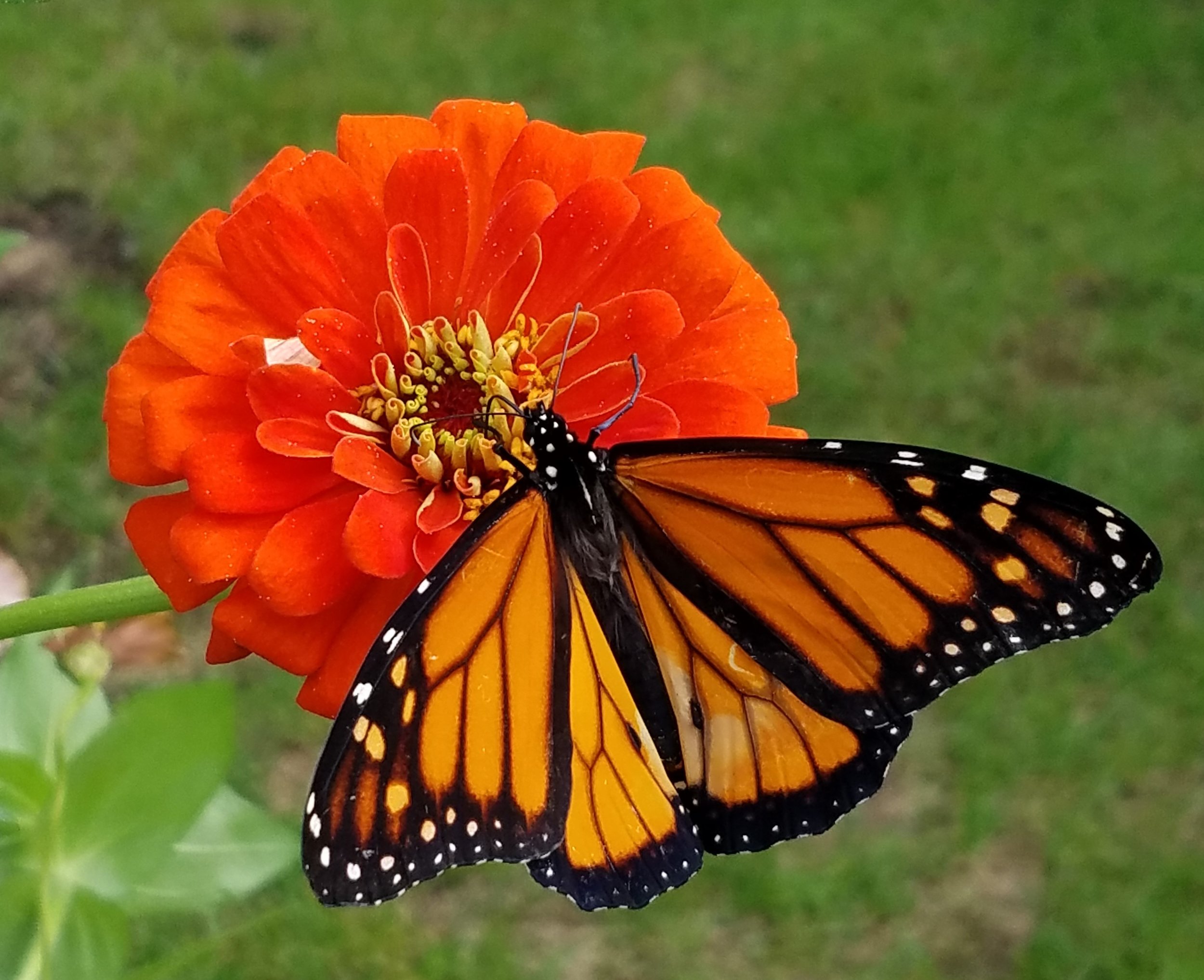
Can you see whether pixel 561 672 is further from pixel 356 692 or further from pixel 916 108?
pixel 916 108

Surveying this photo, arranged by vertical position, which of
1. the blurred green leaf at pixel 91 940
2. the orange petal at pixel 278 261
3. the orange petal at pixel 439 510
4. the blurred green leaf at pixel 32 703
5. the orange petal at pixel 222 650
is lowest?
the blurred green leaf at pixel 91 940

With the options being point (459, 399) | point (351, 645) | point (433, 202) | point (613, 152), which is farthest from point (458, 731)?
point (613, 152)

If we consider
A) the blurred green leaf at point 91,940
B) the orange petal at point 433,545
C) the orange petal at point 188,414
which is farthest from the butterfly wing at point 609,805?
the blurred green leaf at point 91,940

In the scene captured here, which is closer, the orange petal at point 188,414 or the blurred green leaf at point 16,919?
the orange petal at point 188,414

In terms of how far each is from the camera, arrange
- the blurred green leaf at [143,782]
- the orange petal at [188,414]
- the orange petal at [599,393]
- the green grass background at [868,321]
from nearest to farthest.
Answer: the orange petal at [188,414] → the orange petal at [599,393] → the blurred green leaf at [143,782] → the green grass background at [868,321]

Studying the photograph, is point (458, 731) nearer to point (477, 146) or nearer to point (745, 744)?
point (745, 744)

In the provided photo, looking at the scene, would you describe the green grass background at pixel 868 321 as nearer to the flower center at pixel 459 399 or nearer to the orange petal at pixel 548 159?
the flower center at pixel 459 399
